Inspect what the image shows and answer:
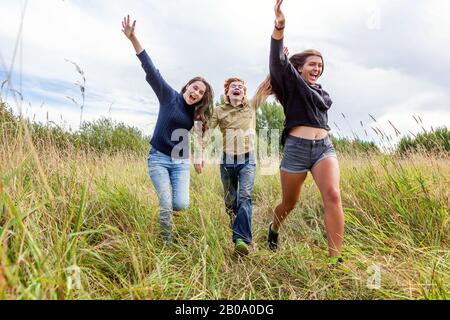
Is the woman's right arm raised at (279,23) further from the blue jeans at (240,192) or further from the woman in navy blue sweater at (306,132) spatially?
the blue jeans at (240,192)

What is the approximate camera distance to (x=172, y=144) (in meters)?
3.48

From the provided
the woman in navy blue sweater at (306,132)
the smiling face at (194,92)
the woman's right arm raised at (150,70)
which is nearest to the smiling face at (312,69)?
the woman in navy blue sweater at (306,132)

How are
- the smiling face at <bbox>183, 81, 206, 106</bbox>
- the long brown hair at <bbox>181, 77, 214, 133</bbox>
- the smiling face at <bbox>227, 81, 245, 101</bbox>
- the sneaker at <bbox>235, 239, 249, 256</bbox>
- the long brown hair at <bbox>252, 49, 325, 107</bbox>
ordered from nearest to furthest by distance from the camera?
the sneaker at <bbox>235, 239, 249, 256</bbox>, the long brown hair at <bbox>252, 49, 325, 107</bbox>, the smiling face at <bbox>183, 81, 206, 106</bbox>, the long brown hair at <bbox>181, 77, 214, 133</bbox>, the smiling face at <bbox>227, 81, 245, 101</bbox>

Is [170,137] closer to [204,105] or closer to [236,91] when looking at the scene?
[204,105]

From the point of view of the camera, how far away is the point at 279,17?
2686 mm

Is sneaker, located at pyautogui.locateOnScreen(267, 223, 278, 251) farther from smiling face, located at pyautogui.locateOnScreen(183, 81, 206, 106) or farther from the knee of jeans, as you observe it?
smiling face, located at pyautogui.locateOnScreen(183, 81, 206, 106)

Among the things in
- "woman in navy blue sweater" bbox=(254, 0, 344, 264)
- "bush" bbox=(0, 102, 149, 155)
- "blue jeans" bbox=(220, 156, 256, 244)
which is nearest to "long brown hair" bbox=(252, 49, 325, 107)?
"woman in navy blue sweater" bbox=(254, 0, 344, 264)

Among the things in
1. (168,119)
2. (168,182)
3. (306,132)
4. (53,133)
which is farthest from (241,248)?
(53,133)

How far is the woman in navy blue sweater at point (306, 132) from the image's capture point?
2760mm

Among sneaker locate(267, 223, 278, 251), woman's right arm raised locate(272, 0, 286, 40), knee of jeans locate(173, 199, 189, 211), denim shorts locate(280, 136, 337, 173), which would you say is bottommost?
sneaker locate(267, 223, 278, 251)

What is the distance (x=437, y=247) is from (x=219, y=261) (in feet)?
6.25

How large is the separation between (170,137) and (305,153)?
138 centimetres

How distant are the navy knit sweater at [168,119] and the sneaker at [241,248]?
1065mm

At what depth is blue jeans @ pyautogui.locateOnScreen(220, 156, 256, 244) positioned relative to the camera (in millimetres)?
3302
